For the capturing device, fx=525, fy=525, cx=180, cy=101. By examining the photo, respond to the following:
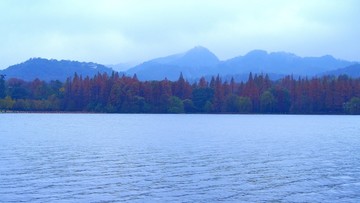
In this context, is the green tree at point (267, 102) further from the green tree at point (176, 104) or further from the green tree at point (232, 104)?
the green tree at point (176, 104)

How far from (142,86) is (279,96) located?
42303 mm

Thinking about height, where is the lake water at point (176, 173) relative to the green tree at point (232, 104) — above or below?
below

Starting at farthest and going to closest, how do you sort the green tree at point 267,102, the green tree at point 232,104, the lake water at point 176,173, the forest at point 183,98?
the green tree at point 232,104
the forest at point 183,98
the green tree at point 267,102
the lake water at point 176,173

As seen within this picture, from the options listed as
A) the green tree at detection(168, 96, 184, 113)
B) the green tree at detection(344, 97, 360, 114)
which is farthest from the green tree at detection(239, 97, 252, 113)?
the green tree at detection(344, 97, 360, 114)

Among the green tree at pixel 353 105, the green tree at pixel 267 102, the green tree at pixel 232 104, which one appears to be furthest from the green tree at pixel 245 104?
the green tree at pixel 353 105

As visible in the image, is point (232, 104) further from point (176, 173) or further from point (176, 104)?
point (176, 173)

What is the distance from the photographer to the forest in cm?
15825

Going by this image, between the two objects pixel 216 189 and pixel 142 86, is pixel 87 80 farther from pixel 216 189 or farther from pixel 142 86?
pixel 216 189

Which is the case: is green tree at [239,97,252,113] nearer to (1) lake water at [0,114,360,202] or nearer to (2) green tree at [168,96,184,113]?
(2) green tree at [168,96,184,113]

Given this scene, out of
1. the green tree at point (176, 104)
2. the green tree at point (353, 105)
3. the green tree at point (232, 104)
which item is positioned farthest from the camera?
the green tree at point (232, 104)

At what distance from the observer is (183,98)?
165875mm

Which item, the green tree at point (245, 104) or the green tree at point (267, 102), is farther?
the green tree at point (245, 104)

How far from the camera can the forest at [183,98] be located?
6230 inches

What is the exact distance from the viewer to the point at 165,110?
164 meters
